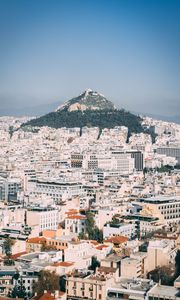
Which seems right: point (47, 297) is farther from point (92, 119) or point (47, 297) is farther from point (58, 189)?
point (92, 119)

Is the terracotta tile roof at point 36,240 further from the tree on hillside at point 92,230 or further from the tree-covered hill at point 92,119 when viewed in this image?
the tree-covered hill at point 92,119

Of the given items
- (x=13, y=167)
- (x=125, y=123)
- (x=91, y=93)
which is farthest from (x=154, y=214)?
(x=91, y=93)

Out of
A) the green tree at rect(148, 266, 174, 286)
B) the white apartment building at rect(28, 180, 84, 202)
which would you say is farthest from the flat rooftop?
the white apartment building at rect(28, 180, 84, 202)

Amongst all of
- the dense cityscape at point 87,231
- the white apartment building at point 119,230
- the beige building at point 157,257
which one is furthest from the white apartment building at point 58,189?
the beige building at point 157,257

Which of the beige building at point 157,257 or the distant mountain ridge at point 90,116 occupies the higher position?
the distant mountain ridge at point 90,116

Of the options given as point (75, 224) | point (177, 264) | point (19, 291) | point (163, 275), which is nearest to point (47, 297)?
point (19, 291)

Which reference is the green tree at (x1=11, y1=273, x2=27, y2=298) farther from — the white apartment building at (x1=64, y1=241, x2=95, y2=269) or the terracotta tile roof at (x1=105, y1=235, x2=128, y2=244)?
the terracotta tile roof at (x1=105, y1=235, x2=128, y2=244)
